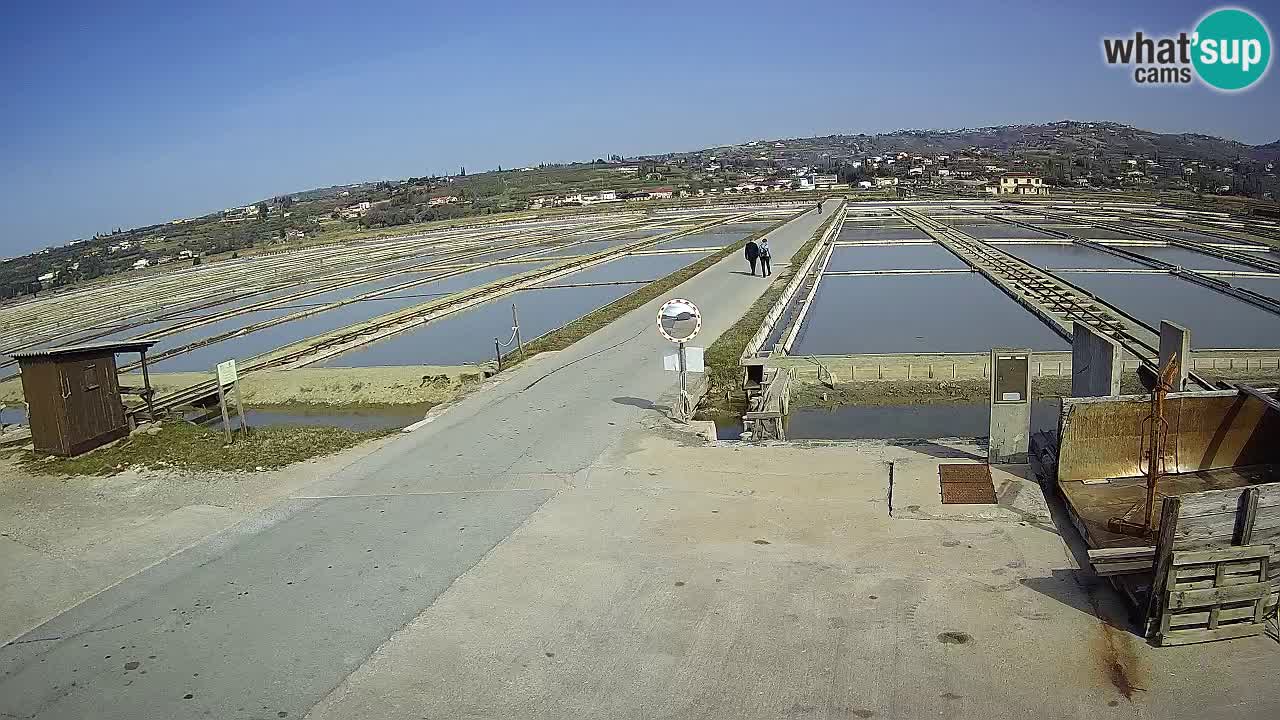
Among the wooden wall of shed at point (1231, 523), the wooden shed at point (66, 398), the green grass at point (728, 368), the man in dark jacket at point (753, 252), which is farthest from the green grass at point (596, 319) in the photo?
the wooden wall of shed at point (1231, 523)

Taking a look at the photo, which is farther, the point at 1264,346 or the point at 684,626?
the point at 1264,346

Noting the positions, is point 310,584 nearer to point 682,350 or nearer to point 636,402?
point 636,402

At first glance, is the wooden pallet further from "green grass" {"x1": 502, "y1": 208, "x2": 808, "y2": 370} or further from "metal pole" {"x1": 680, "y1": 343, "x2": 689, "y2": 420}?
"green grass" {"x1": 502, "y1": 208, "x2": 808, "y2": 370}

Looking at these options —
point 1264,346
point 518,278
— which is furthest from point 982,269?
point 518,278

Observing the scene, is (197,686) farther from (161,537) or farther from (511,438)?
(511,438)

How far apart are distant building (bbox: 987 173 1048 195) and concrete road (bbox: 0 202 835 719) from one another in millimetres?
105897

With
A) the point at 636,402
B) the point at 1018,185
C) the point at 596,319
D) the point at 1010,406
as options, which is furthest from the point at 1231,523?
the point at 1018,185

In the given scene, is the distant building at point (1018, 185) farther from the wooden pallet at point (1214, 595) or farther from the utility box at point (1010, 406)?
the wooden pallet at point (1214, 595)

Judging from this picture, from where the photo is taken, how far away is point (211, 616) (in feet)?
21.0

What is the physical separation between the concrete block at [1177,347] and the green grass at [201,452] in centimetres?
884

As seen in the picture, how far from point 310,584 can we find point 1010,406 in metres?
6.29

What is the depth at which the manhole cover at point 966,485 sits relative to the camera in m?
7.66

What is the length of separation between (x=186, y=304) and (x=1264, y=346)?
36.5 m

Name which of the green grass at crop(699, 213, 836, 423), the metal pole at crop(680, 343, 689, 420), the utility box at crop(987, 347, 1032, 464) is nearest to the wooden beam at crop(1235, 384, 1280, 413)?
the utility box at crop(987, 347, 1032, 464)
